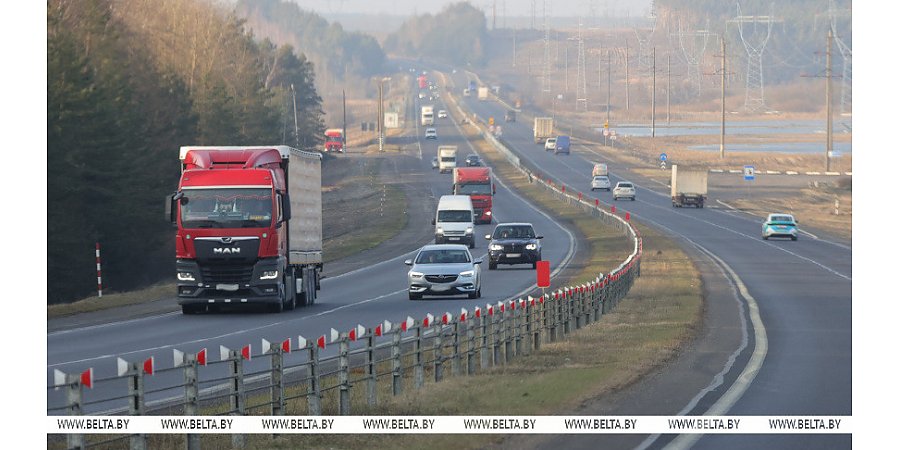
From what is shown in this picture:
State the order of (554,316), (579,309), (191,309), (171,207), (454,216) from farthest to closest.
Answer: (454,216) < (191,309) < (171,207) < (579,309) < (554,316)

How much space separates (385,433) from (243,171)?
18753 mm

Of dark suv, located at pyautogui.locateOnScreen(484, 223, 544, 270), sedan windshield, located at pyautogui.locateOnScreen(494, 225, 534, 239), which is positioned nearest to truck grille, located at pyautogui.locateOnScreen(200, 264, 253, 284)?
dark suv, located at pyautogui.locateOnScreen(484, 223, 544, 270)

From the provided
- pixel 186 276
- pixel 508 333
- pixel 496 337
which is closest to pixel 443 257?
pixel 186 276

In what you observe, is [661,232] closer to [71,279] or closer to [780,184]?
[71,279]

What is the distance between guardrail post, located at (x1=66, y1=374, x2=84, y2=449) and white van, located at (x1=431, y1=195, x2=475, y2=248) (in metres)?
54.6

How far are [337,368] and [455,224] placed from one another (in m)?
42.7

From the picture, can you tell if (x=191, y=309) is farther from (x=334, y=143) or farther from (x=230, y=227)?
(x=334, y=143)

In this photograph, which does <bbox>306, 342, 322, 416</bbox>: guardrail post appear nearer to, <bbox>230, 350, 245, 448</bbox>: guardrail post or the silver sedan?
<bbox>230, 350, 245, 448</bbox>: guardrail post

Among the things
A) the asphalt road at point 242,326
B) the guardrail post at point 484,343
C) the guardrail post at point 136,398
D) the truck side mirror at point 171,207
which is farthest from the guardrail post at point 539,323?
the guardrail post at point 136,398

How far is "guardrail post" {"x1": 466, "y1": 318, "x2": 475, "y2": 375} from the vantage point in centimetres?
2334

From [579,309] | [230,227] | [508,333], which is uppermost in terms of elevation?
[230,227]

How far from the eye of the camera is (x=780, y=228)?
74.2 meters
